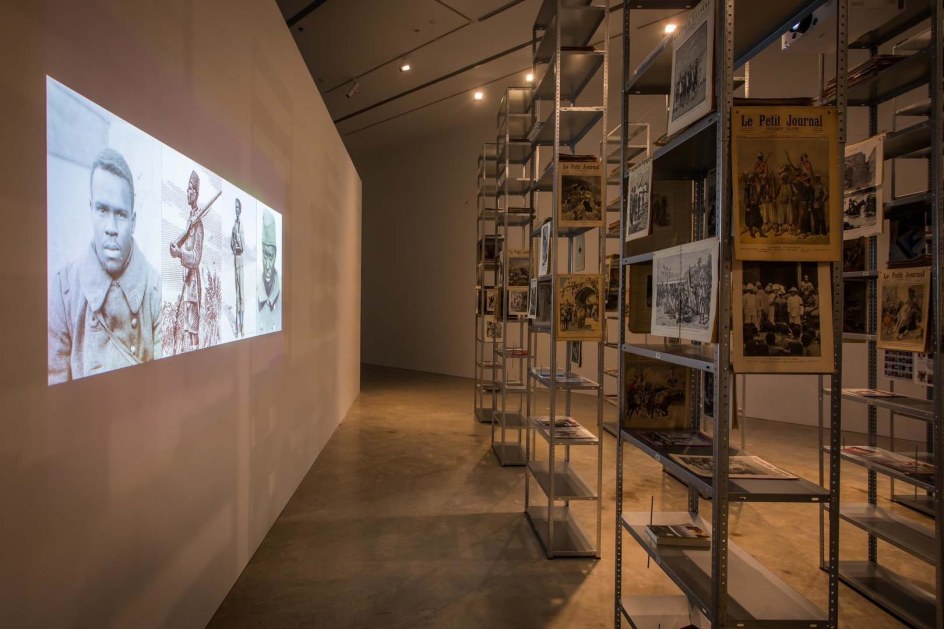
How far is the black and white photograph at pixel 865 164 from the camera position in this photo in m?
2.65

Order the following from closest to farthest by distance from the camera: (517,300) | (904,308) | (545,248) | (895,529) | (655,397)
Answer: (655,397) < (904,308) < (895,529) < (545,248) < (517,300)

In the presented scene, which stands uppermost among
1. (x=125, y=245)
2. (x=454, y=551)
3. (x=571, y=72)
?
(x=571, y=72)

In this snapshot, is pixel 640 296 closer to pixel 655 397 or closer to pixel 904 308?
pixel 655 397

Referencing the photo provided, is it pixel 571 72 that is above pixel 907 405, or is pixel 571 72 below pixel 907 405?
above

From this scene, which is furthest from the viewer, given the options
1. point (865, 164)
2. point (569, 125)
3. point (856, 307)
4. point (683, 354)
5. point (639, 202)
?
point (569, 125)

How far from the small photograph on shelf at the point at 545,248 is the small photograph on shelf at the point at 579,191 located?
A: 15.8 inches

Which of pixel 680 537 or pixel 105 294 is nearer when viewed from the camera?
pixel 105 294

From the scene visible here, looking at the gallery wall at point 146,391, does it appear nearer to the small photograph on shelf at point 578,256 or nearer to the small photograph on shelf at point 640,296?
the small photograph on shelf at point 640,296

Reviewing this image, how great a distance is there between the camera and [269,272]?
331 centimetres

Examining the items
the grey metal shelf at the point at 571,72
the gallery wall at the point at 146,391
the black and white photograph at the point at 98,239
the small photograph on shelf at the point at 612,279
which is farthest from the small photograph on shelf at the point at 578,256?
the black and white photograph at the point at 98,239

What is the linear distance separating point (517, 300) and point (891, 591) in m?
3.38

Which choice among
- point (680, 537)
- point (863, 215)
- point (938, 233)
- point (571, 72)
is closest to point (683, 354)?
point (680, 537)

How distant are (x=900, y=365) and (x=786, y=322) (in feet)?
6.30

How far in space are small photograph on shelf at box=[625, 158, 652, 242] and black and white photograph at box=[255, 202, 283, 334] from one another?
6.63 ft
